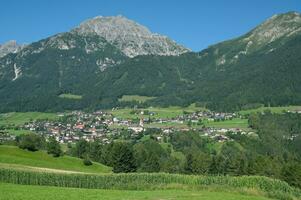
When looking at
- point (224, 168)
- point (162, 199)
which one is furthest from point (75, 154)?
→ point (162, 199)

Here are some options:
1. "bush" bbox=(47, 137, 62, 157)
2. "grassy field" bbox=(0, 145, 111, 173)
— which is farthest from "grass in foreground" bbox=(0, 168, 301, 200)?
"bush" bbox=(47, 137, 62, 157)

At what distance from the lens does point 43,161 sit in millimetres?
87625

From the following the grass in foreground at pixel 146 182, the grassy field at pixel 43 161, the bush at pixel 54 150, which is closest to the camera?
the grass in foreground at pixel 146 182

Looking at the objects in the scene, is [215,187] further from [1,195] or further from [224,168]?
[224,168]

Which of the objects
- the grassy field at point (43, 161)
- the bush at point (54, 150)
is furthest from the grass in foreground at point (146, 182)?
the bush at point (54, 150)

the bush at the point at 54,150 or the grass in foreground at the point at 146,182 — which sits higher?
the bush at the point at 54,150

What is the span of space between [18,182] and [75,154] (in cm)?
6886

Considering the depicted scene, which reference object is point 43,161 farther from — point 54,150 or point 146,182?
point 146,182

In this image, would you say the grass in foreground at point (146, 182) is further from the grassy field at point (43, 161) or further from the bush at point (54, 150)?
the bush at point (54, 150)

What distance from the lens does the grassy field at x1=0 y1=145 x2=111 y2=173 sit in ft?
268

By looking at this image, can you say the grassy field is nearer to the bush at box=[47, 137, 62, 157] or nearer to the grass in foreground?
the bush at box=[47, 137, 62, 157]

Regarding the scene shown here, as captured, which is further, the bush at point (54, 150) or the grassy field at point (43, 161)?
the bush at point (54, 150)

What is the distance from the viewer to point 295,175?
78375 millimetres

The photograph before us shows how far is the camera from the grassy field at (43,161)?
81.8 metres
